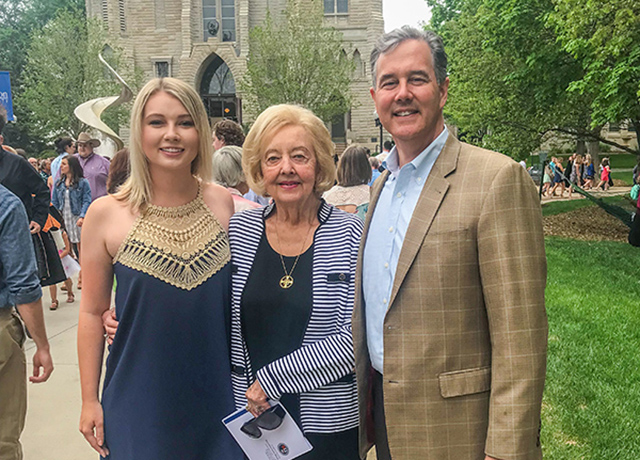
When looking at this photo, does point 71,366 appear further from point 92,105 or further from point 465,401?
point 465,401

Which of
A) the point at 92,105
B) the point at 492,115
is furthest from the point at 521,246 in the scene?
the point at 492,115

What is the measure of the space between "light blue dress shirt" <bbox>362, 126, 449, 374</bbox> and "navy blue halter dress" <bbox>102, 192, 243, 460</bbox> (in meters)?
0.65

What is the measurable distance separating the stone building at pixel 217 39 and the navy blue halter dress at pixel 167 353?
41180mm

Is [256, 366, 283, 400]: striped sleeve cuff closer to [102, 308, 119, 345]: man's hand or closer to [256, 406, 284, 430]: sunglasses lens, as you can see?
[256, 406, 284, 430]: sunglasses lens

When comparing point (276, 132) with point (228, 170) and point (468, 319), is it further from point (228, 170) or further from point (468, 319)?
point (228, 170)

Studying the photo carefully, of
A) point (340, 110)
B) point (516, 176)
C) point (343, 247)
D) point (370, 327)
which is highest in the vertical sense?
point (340, 110)

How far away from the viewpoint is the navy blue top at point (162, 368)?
2336mm

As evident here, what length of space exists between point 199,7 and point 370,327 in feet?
158

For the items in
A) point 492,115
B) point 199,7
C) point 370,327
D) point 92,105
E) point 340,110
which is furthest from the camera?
point 199,7

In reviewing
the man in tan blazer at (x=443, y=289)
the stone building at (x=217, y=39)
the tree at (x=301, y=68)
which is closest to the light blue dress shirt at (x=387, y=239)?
the man in tan blazer at (x=443, y=289)

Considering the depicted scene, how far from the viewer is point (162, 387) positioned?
2.35m

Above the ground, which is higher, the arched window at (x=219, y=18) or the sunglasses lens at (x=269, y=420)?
the arched window at (x=219, y=18)

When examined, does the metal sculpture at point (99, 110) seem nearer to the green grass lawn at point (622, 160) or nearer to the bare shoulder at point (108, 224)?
the bare shoulder at point (108, 224)

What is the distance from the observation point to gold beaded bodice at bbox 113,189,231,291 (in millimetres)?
2369
